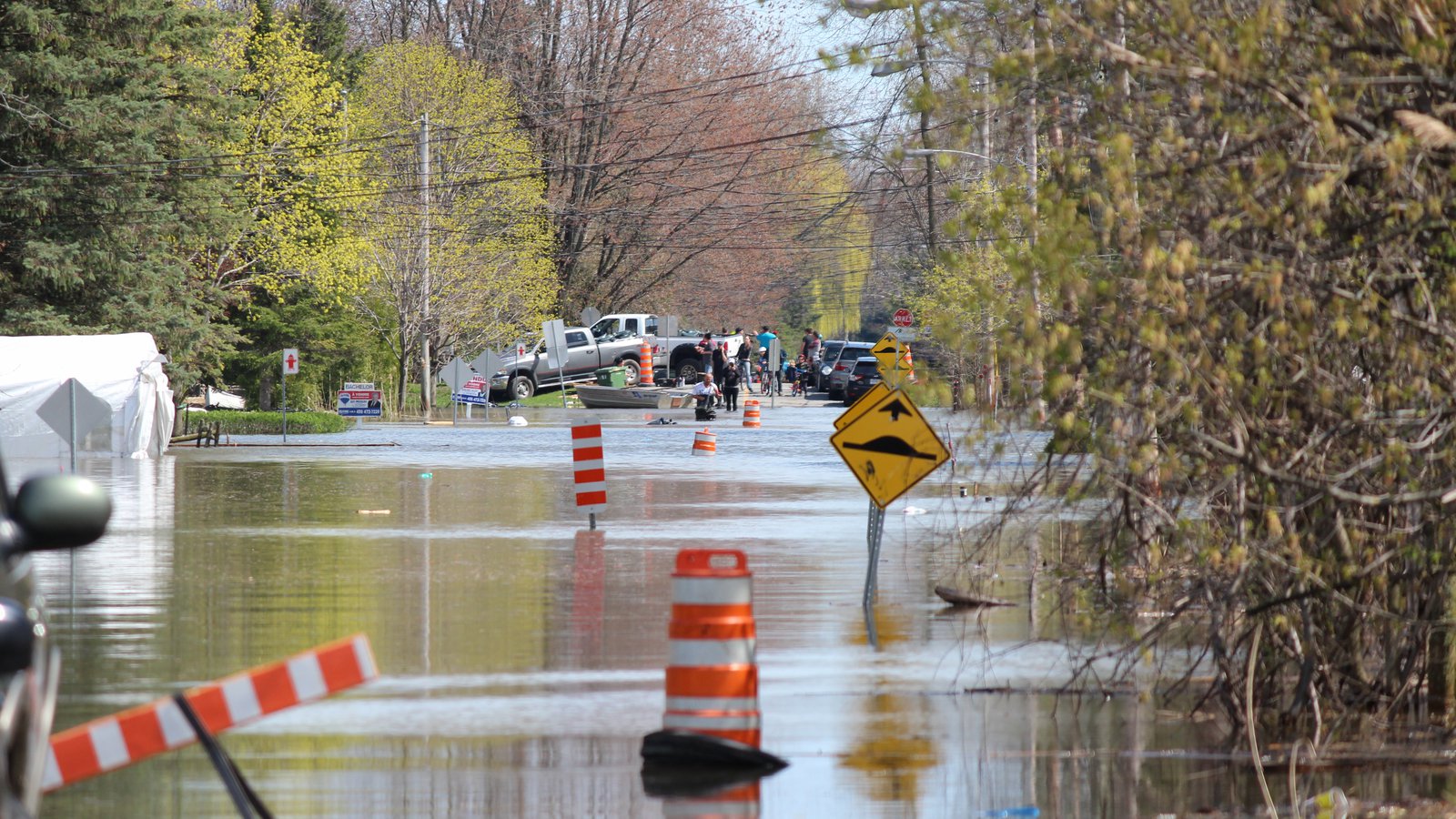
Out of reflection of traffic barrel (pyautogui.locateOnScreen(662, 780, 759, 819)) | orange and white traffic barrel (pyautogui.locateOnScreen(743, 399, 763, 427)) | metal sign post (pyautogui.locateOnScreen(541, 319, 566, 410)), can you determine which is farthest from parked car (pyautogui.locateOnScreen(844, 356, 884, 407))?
reflection of traffic barrel (pyautogui.locateOnScreen(662, 780, 759, 819))

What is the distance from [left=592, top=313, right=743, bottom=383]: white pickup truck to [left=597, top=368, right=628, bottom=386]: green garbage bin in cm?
310

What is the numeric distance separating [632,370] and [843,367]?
6.88 m

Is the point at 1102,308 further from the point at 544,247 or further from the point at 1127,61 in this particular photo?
the point at 544,247

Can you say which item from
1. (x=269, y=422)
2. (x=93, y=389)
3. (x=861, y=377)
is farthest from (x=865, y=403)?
(x=861, y=377)

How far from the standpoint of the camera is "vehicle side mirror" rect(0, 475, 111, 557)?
4.83 meters

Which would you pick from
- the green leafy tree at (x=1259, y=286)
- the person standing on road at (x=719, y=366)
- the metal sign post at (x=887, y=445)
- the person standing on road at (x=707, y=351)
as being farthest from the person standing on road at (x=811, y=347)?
the green leafy tree at (x=1259, y=286)

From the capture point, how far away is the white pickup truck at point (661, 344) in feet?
217

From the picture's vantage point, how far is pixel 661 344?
217 feet

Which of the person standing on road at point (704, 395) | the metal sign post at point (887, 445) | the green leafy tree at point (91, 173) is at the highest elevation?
the green leafy tree at point (91, 173)

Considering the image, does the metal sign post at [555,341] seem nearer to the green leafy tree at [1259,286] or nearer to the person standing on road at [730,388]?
the person standing on road at [730,388]

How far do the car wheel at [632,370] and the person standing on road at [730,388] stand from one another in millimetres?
5107

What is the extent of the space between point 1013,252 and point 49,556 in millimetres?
13018

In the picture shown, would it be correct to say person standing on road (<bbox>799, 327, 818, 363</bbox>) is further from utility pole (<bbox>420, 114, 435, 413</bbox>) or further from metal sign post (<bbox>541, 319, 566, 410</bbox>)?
metal sign post (<bbox>541, 319, 566, 410</bbox>)

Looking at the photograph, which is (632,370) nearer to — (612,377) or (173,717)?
(612,377)
